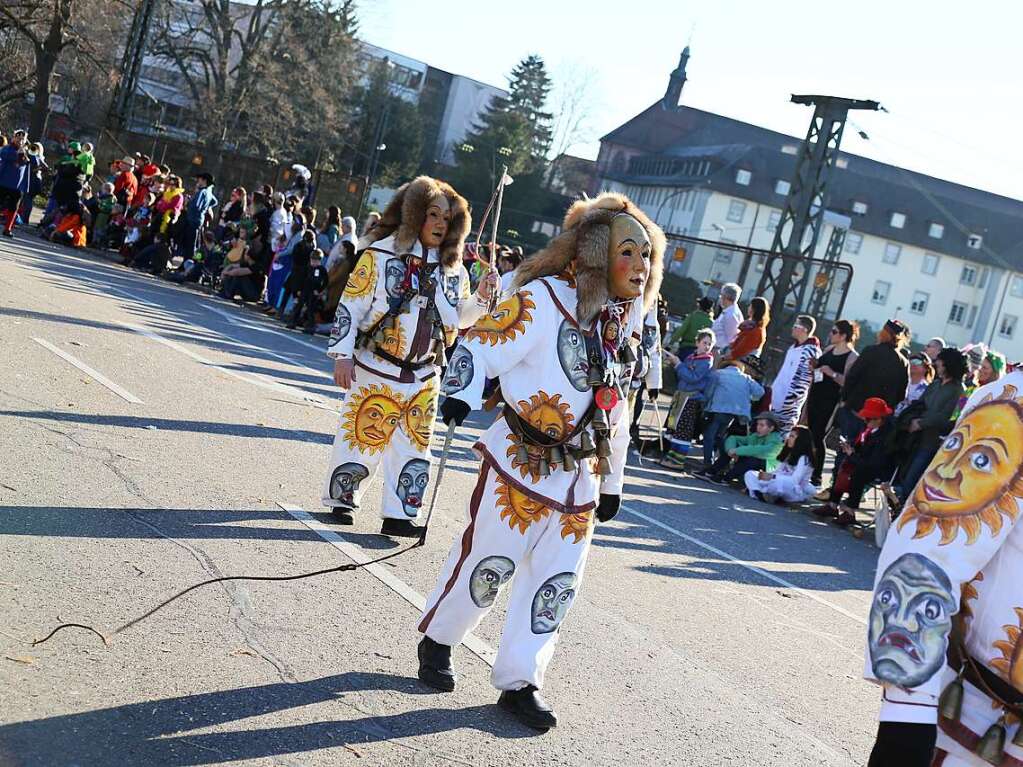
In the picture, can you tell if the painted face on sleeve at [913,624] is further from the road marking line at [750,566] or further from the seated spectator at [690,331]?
the seated spectator at [690,331]

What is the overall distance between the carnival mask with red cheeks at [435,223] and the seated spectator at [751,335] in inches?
326

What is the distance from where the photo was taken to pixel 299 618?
18.3 ft

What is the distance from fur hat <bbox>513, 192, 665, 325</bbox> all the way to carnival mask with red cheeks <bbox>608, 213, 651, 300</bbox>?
0.03 m

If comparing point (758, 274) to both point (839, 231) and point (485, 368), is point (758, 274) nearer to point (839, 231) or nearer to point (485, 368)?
point (839, 231)

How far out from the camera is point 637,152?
101875mm

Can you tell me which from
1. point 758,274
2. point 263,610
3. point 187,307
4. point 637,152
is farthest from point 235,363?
point 637,152

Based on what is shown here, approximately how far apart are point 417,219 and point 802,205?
18.5 meters

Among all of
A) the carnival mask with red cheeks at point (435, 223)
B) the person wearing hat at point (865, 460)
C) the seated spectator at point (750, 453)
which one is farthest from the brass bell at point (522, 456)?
the seated spectator at point (750, 453)

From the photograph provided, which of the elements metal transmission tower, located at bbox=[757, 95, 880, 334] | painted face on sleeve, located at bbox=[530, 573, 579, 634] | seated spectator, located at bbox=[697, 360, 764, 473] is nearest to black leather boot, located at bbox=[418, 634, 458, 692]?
painted face on sleeve, located at bbox=[530, 573, 579, 634]

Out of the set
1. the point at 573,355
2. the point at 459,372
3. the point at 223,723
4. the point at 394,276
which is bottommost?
the point at 223,723

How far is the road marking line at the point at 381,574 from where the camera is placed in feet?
19.0

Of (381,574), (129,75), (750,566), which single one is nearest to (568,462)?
(381,574)

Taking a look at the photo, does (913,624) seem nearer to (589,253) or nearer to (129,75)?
(589,253)

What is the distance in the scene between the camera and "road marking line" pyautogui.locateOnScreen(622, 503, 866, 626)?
350 inches
